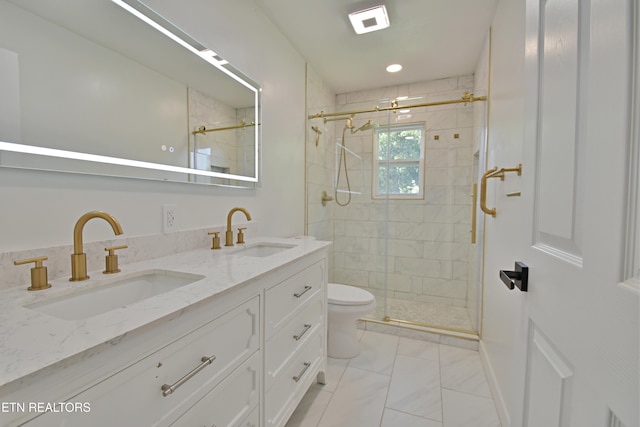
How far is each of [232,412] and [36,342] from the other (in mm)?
621

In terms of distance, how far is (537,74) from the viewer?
69 centimetres

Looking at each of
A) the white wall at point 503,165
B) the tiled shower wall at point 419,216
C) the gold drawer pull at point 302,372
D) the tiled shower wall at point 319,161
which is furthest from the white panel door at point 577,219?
the tiled shower wall at point 419,216

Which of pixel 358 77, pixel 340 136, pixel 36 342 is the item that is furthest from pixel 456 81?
pixel 36 342

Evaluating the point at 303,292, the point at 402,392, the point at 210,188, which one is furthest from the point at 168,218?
the point at 402,392

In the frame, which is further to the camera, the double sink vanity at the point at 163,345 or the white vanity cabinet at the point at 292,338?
the white vanity cabinet at the point at 292,338

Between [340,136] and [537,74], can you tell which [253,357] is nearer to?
[537,74]

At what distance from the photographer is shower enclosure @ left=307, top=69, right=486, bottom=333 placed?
9.34 feet

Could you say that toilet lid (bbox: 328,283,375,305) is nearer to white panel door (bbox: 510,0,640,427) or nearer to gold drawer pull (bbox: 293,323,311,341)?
gold drawer pull (bbox: 293,323,311,341)

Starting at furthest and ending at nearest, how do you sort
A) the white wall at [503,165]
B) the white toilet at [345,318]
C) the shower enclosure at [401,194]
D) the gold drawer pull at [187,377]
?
the shower enclosure at [401,194] < the white toilet at [345,318] < the white wall at [503,165] < the gold drawer pull at [187,377]

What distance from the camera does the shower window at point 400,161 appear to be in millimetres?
3016

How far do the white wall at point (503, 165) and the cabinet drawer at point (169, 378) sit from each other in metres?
1.14

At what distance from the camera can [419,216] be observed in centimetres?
308

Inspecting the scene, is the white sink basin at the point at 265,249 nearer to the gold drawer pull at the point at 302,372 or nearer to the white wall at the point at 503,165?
the gold drawer pull at the point at 302,372

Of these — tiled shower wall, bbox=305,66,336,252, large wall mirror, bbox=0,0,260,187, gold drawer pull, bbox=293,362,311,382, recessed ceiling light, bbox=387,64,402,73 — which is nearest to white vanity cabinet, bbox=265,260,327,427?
gold drawer pull, bbox=293,362,311,382
